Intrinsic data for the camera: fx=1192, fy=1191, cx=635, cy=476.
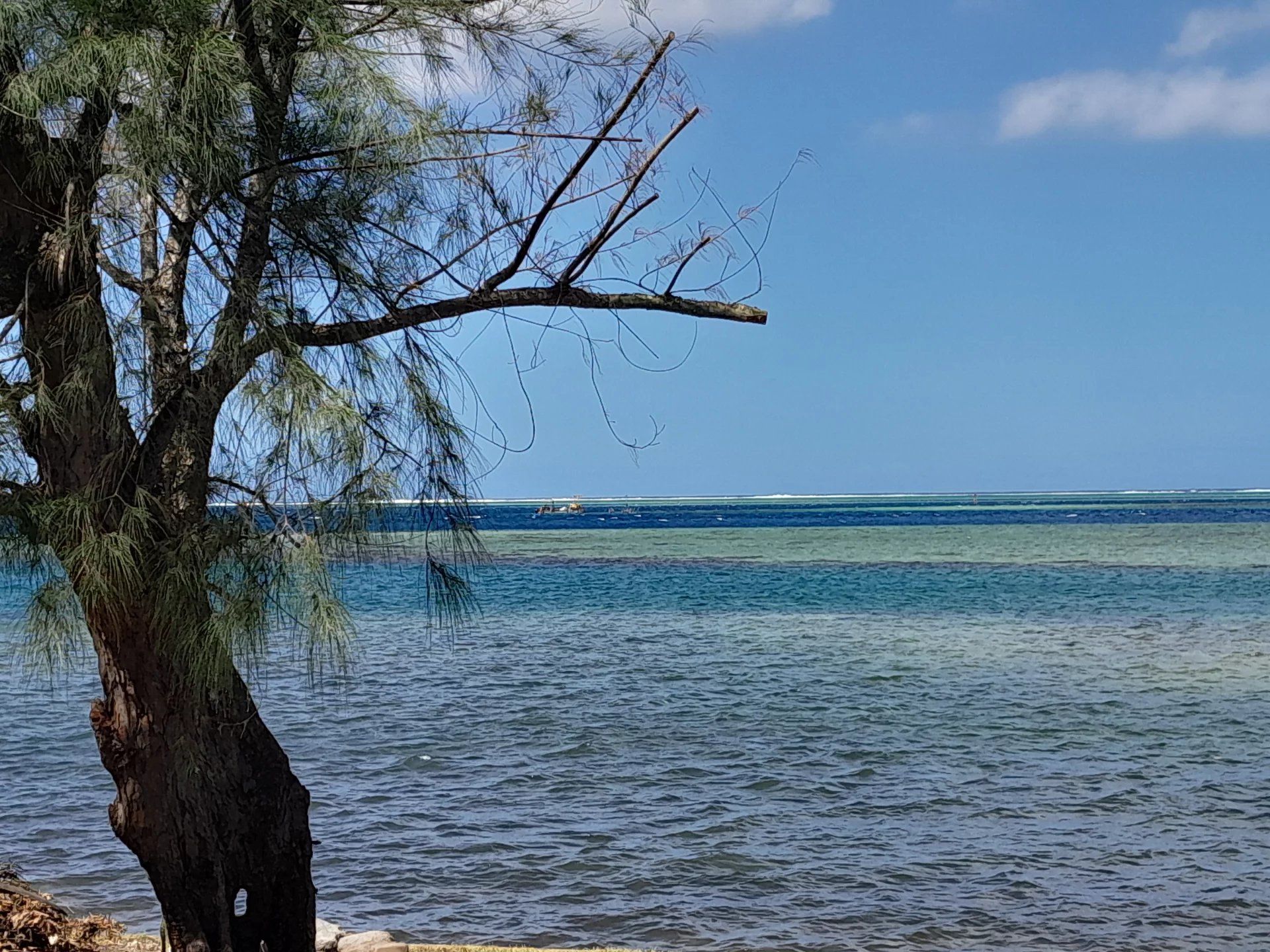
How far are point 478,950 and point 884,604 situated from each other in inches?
792

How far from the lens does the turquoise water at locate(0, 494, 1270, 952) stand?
6.90 m

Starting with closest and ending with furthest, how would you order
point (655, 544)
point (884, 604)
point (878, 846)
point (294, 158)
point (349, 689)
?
point (294, 158)
point (878, 846)
point (349, 689)
point (884, 604)
point (655, 544)

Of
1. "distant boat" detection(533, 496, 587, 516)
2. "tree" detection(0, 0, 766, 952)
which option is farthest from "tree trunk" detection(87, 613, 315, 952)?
"distant boat" detection(533, 496, 587, 516)

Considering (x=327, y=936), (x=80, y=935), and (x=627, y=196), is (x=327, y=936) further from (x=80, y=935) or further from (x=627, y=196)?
(x=627, y=196)

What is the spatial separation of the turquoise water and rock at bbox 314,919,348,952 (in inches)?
25.5

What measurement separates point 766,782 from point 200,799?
6260 mm

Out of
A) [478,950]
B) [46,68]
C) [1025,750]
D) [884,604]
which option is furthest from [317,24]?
[884,604]

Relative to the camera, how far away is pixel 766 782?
9820 millimetres

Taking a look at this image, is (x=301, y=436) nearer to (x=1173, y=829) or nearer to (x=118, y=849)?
(x=118, y=849)

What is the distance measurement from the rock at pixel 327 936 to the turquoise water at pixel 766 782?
25.5 inches

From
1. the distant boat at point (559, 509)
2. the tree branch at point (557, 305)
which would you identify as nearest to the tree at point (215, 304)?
the tree branch at point (557, 305)

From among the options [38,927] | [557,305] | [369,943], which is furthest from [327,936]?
[557,305]

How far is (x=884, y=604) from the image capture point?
25109mm

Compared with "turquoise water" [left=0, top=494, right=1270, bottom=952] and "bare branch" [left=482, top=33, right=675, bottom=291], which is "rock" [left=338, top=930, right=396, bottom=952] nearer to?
"turquoise water" [left=0, top=494, right=1270, bottom=952]
